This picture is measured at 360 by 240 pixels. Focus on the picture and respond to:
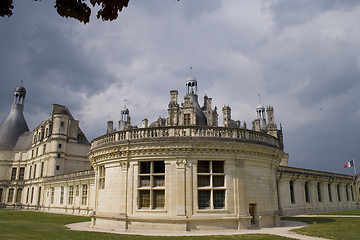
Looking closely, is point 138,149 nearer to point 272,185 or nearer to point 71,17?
point 272,185

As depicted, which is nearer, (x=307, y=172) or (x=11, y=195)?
(x=307, y=172)

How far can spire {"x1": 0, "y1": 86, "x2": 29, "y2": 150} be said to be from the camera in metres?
61.3

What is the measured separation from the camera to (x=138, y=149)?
1681 cm

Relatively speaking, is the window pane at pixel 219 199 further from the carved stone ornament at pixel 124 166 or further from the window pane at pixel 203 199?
the carved stone ornament at pixel 124 166

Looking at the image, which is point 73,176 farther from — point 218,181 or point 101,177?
point 218,181

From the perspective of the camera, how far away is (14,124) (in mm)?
64125

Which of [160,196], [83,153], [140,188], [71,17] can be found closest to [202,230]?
[160,196]

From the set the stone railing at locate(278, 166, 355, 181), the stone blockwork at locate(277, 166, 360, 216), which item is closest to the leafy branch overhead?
the stone blockwork at locate(277, 166, 360, 216)

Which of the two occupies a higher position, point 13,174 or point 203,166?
point 13,174

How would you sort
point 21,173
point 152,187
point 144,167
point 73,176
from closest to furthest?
point 152,187 → point 144,167 → point 73,176 → point 21,173

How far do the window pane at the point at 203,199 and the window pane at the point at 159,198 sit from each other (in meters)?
2.02

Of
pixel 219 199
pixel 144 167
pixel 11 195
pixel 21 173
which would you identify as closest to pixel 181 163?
pixel 144 167

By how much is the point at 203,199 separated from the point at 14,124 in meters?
60.6

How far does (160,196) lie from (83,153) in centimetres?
4092
